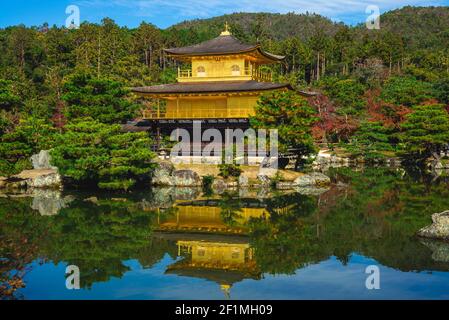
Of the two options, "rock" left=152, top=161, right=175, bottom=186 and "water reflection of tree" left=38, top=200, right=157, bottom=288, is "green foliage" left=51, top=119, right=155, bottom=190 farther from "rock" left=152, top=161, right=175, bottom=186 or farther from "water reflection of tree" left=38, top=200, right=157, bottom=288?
"water reflection of tree" left=38, top=200, right=157, bottom=288

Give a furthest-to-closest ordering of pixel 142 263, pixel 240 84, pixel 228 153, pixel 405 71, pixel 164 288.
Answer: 1. pixel 405 71
2. pixel 240 84
3. pixel 228 153
4. pixel 142 263
5. pixel 164 288

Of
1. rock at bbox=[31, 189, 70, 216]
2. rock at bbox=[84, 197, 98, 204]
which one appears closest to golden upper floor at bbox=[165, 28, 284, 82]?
rock at bbox=[31, 189, 70, 216]

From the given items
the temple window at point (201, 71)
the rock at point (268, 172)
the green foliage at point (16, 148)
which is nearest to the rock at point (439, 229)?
the rock at point (268, 172)

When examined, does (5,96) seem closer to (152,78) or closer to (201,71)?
(201,71)

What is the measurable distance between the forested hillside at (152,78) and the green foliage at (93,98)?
61 mm

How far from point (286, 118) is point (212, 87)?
7604 mm

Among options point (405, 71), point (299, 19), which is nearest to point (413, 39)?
point (405, 71)

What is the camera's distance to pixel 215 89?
35.1 metres

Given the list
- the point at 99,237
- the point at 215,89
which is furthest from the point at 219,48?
the point at 99,237

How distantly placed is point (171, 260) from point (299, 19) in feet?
439

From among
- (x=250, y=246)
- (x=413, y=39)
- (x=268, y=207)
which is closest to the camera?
(x=250, y=246)

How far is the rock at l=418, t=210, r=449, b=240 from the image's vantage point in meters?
15.3
